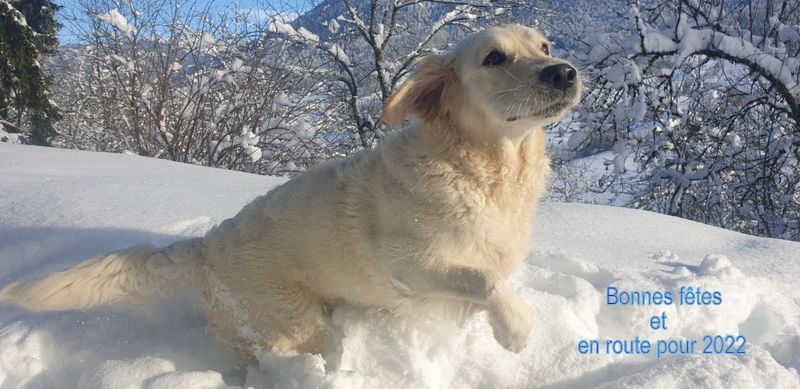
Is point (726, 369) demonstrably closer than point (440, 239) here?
Yes

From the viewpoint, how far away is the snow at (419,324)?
2.14m

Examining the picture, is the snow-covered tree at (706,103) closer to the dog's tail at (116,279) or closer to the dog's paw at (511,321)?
the dog's paw at (511,321)

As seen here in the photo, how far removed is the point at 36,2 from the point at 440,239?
1763cm

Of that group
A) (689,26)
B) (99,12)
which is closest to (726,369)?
(689,26)

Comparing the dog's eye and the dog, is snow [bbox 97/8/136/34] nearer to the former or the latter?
the dog

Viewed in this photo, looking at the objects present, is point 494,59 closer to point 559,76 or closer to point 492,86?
point 492,86

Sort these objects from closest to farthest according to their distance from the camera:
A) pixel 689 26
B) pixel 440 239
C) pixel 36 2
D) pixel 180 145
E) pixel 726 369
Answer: pixel 726 369, pixel 440 239, pixel 689 26, pixel 180 145, pixel 36 2

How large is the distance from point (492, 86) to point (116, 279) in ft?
6.33

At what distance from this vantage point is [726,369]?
2.06 metres

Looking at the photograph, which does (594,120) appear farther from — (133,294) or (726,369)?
(133,294)

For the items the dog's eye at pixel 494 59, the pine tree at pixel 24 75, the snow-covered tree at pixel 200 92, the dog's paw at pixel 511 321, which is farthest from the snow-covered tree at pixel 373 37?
the dog's paw at pixel 511 321

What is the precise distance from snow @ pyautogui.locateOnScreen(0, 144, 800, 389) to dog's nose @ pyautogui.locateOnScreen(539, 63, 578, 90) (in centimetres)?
111

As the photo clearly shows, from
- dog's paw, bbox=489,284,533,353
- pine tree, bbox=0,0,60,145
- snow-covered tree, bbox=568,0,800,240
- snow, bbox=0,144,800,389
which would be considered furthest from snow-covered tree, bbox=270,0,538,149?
dog's paw, bbox=489,284,533,353

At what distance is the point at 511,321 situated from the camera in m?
2.11
